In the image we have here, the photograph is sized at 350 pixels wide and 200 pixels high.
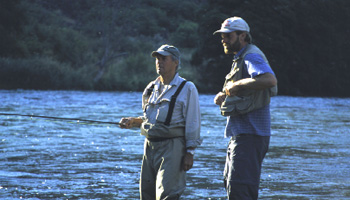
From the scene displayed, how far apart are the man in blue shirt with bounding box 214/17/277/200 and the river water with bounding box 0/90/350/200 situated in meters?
2.81

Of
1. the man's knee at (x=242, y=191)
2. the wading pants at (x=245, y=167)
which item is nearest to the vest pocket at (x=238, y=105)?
the wading pants at (x=245, y=167)

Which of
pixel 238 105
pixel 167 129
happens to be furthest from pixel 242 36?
pixel 167 129

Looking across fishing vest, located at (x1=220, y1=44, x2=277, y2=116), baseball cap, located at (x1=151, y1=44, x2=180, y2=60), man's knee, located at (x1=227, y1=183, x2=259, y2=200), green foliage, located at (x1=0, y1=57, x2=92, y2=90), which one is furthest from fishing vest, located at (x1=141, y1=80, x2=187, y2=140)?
green foliage, located at (x1=0, y1=57, x2=92, y2=90)

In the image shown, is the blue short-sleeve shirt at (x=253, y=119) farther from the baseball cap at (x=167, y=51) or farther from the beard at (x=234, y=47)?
the baseball cap at (x=167, y=51)

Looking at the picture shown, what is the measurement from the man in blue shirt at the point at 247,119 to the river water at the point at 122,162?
9.23 feet

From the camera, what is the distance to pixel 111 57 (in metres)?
54.7

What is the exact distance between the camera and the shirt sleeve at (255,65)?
17.4ft

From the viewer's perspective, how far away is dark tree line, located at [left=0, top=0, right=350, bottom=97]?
4581 cm

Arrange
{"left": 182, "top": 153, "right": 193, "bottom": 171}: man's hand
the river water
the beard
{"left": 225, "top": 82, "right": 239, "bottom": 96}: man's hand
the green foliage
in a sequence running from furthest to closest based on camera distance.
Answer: the green foliage, the river water, {"left": 182, "top": 153, "right": 193, "bottom": 171}: man's hand, the beard, {"left": 225, "top": 82, "right": 239, "bottom": 96}: man's hand

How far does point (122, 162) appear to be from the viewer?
11359mm

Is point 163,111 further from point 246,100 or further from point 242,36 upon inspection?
point 242,36

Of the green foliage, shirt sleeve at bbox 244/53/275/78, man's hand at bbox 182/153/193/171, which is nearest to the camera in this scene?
shirt sleeve at bbox 244/53/275/78

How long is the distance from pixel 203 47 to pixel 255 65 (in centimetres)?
4614

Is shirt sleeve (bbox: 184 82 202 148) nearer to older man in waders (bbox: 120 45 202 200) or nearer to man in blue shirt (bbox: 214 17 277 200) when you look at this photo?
older man in waders (bbox: 120 45 202 200)
